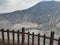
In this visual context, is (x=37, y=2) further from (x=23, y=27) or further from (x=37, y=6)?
(x=23, y=27)

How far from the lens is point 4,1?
181 inches

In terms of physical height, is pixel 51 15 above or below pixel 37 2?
below

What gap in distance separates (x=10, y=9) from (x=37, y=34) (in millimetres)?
877

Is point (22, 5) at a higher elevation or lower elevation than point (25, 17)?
higher

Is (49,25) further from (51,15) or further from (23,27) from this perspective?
(23,27)

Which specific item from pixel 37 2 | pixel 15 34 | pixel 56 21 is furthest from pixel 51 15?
pixel 15 34

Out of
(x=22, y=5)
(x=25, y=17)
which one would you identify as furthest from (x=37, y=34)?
(x=22, y=5)

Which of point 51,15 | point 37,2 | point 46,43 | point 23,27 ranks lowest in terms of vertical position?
point 46,43

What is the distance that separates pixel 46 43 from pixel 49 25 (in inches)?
16.4

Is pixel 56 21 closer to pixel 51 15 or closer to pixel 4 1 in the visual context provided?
pixel 51 15

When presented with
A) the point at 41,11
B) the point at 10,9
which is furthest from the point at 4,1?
the point at 41,11

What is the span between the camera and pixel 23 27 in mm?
4543

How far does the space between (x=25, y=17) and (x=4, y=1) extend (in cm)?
62

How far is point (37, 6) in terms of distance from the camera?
179 inches
